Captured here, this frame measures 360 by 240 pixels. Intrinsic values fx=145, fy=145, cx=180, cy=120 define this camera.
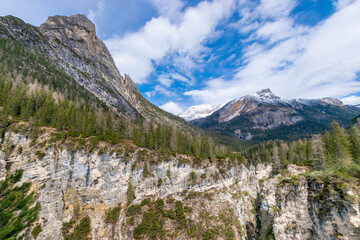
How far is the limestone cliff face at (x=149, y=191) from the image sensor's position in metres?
17.5

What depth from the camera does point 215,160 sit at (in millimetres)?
53750

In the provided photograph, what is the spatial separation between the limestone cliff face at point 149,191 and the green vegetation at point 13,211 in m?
25.7

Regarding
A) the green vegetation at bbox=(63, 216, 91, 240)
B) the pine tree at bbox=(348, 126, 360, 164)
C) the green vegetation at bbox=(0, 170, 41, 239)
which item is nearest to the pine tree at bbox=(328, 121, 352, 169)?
the pine tree at bbox=(348, 126, 360, 164)

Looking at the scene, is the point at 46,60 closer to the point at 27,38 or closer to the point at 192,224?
the point at 27,38

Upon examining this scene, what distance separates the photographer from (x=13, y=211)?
10.8 meters

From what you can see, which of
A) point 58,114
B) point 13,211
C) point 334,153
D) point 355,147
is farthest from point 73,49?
point 355,147

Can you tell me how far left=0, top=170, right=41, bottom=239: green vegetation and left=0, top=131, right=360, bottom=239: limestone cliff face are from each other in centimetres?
2566

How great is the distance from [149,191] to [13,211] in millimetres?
34504

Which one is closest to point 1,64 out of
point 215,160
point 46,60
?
point 46,60

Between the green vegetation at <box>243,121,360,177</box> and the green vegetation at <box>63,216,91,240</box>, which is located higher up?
the green vegetation at <box>243,121,360,177</box>

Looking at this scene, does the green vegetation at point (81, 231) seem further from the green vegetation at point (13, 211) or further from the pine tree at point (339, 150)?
the pine tree at point (339, 150)

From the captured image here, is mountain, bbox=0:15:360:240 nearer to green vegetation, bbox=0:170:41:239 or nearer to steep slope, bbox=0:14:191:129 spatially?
green vegetation, bbox=0:170:41:239

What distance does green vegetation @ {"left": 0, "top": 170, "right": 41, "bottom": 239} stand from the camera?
31.6 feet

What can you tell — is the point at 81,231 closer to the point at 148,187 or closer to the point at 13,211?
the point at 148,187
